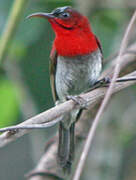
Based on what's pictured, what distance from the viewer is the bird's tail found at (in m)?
3.20

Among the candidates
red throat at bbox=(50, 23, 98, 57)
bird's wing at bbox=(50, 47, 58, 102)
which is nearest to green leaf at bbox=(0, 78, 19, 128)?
bird's wing at bbox=(50, 47, 58, 102)

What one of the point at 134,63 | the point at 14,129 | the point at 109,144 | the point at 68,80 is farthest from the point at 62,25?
the point at 14,129

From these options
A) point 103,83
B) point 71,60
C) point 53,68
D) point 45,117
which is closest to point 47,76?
point 53,68

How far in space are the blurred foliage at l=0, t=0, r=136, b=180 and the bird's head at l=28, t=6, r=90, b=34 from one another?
0.80ft

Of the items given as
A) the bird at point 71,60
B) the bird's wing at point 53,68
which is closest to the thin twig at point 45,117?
the bird at point 71,60

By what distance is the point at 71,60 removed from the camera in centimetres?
358

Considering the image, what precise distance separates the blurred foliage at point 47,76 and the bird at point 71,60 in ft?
0.91

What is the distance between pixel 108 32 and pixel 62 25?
0.59 metres

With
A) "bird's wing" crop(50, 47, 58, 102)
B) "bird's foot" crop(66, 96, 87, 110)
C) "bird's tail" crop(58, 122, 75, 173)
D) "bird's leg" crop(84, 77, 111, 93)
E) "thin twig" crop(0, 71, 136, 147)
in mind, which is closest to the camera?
"thin twig" crop(0, 71, 136, 147)

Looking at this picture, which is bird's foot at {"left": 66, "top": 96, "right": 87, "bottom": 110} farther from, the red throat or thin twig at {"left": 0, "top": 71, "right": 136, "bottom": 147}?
the red throat

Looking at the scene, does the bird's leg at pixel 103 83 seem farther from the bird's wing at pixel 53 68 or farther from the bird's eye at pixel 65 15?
the bird's eye at pixel 65 15

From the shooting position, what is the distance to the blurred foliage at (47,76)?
368 cm

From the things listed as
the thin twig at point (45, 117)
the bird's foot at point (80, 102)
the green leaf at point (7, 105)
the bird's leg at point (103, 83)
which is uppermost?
the green leaf at point (7, 105)

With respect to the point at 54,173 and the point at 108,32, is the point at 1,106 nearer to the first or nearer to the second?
the point at 54,173
